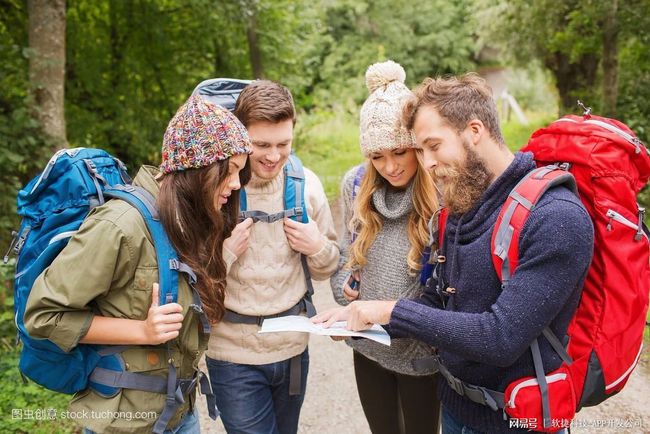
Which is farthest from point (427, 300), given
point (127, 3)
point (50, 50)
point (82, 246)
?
point (127, 3)

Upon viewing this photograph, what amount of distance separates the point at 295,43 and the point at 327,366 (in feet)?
27.6

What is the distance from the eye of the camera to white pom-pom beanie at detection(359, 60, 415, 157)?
7.68 ft

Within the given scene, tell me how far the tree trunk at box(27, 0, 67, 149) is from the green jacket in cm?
395

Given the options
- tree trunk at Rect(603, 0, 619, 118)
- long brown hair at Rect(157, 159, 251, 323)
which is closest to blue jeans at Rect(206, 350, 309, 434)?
long brown hair at Rect(157, 159, 251, 323)

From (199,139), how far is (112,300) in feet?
2.02

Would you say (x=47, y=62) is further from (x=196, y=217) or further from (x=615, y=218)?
(x=615, y=218)

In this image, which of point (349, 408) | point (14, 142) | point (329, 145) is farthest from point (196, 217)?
point (329, 145)

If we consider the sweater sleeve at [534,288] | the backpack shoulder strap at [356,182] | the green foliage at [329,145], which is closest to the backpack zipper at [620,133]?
the sweater sleeve at [534,288]

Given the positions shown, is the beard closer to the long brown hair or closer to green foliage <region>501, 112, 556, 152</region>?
the long brown hair

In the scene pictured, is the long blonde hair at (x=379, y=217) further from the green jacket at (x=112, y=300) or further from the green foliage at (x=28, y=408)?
the green foliage at (x=28, y=408)

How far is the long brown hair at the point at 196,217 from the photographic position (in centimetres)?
183

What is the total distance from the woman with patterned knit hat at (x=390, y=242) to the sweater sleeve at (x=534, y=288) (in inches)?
28.1

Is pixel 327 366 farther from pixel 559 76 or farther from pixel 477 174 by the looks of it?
pixel 559 76

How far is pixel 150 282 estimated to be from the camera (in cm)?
179
